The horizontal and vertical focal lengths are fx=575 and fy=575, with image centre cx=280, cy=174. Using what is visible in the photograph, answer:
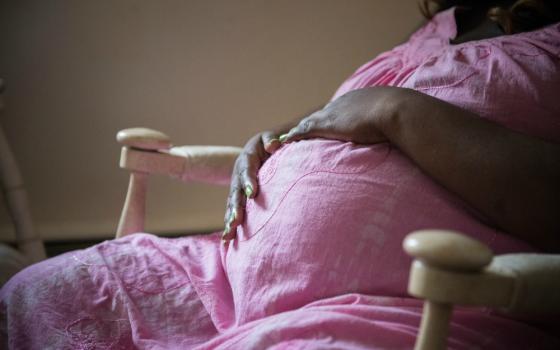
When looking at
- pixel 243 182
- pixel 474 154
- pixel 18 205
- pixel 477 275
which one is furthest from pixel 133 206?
pixel 477 275

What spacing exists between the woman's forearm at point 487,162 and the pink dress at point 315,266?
29 millimetres

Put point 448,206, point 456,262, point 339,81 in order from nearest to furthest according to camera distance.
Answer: point 456,262
point 448,206
point 339,81

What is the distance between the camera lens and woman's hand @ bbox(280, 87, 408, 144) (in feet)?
2.61

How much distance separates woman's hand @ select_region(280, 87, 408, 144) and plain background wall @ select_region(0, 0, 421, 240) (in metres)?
0.89

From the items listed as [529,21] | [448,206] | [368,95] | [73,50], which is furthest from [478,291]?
[73,50]

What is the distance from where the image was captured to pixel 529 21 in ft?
3.38

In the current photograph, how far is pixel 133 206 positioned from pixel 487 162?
693 millimetres

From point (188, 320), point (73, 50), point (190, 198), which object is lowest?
point (190, 198)

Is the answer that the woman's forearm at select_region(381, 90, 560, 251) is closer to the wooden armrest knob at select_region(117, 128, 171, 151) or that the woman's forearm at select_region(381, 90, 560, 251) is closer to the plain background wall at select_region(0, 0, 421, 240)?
the wooden armrest knob at select_region(117, 128, 171, 151)

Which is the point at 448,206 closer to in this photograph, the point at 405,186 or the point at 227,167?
the point at 405,186

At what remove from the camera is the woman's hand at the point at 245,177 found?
917 mm

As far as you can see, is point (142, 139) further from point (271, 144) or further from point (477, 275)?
point (477, 275)

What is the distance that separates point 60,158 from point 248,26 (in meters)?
0.70

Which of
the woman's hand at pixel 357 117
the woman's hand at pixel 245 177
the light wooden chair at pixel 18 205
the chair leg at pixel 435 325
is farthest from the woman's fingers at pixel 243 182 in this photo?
the light wooden chair at pixel 18 205
